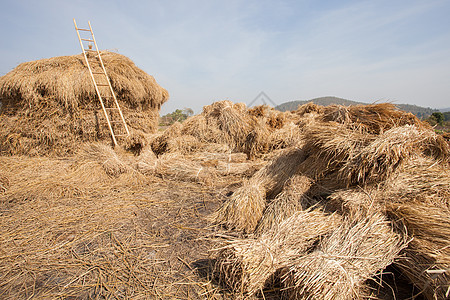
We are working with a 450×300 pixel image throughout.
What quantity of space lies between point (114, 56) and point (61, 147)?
3510mm

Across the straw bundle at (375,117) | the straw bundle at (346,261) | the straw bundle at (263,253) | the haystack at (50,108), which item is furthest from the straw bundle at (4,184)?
the straw bundle at (375,117)

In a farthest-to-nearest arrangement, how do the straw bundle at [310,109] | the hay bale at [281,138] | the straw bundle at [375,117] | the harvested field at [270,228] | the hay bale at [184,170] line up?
the straw bundle at [310,109] → the hay bale at [281,138] → the hay bale at [184,170] → the straw bundle at [375,117] → the harvested field at [270,228]

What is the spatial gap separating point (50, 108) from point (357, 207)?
7980 millimetres

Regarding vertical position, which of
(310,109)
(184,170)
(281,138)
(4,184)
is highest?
(310,109)

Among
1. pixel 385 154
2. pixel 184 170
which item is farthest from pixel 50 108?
pixel 385 154

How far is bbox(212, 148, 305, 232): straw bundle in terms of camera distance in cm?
292

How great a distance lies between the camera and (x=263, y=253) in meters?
1.88

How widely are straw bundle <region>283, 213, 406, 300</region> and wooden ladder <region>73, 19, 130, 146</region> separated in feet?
21.0

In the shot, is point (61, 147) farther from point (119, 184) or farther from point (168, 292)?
point (168, 292)

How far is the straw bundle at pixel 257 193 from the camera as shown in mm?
2918

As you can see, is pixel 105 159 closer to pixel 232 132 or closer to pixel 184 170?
pixel 184 170

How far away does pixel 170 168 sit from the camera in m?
5.28

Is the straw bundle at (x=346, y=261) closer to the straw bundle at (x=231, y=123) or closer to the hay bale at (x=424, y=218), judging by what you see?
the hay bale at (x=424, y=218)

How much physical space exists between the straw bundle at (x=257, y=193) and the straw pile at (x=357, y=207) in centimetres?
1
